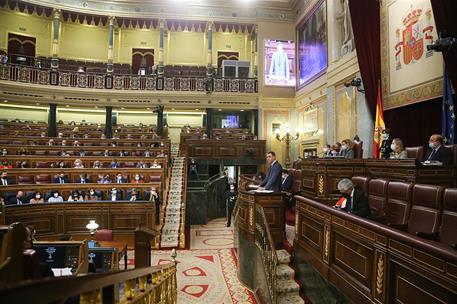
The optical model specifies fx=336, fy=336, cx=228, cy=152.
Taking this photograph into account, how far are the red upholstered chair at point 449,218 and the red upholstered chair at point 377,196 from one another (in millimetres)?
859

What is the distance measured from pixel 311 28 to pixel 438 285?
11829 mm

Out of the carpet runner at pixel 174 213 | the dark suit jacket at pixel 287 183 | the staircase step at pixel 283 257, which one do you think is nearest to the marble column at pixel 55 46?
the carpet runner at pixel 174 213

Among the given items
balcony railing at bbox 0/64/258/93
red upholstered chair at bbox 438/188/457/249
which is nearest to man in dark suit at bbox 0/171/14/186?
balcony railing at bbox 0/64/258/93

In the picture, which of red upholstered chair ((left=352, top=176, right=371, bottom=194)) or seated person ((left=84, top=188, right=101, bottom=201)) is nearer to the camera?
red upholstered chair ((left=352, top=176, right=371, bottom=194))

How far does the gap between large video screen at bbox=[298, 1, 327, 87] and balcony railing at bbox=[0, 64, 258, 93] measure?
2.35m

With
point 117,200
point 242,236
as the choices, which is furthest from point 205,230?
point 242,236

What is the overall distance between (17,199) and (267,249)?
18.1 feet

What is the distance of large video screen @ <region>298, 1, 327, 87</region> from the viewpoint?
10.9m

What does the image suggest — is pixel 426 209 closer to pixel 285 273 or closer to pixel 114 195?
pixel 285 273

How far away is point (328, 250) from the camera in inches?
124

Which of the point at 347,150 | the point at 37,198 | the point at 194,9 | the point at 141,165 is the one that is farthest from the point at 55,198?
the point at 194,9

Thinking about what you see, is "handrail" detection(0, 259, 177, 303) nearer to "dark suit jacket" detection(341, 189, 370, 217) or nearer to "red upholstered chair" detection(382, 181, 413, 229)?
"dark suit jacket" detection(341, 189, 370, 217)

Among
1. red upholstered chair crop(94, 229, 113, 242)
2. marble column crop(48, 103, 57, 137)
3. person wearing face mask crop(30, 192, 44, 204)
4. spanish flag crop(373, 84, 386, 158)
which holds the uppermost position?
marble column crop(48, 103, 57, 137)

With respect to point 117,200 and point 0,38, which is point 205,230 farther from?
point 0,38
